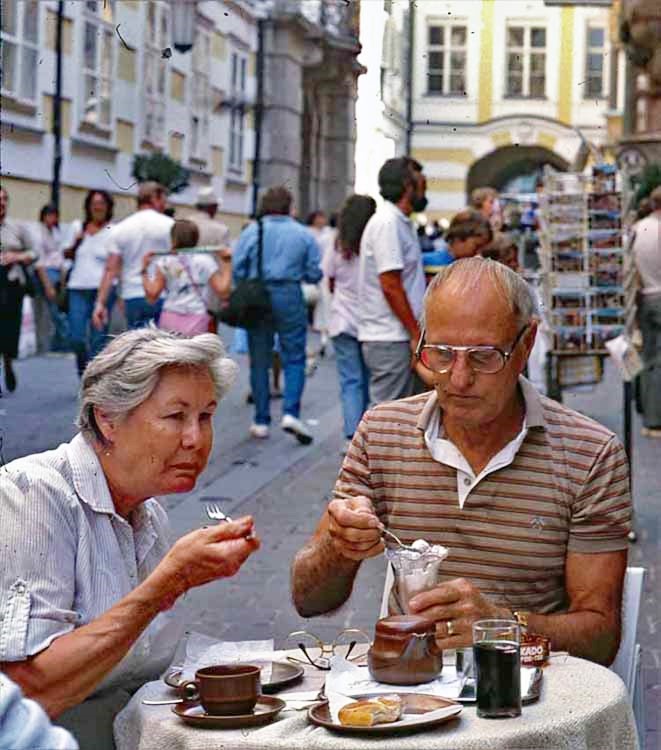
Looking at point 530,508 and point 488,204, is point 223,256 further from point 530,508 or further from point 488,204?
point 530,508

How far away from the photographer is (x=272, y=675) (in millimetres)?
3369

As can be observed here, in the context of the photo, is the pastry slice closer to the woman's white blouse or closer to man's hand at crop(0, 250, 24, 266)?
the woman's white blouse

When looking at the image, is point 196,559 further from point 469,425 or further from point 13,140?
point 13,140

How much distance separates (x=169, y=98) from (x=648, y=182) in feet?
27.0

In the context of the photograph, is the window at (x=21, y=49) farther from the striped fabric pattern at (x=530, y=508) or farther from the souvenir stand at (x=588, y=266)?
the striped fabric pattern at (x=530, y=508)

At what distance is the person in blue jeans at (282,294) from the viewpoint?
1267 cm

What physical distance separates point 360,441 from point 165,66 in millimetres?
19290

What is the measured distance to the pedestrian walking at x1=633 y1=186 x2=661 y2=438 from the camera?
1291 centimetres

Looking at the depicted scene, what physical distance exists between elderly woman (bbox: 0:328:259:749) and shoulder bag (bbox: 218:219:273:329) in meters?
8.50

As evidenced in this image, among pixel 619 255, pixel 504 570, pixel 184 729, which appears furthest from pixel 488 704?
pixel 619 255

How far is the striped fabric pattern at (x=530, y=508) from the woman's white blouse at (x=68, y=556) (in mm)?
591

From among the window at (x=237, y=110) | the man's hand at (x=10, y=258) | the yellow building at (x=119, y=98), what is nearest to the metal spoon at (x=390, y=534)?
the man's hand at (x=10, y=258)

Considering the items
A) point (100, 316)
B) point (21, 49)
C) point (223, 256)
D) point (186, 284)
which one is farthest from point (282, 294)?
point (21, 49)

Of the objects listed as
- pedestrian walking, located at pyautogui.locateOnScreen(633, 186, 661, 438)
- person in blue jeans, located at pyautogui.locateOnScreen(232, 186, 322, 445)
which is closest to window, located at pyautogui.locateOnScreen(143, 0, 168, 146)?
person in blue jeans, located at pyautogui.locateOnScreen(232, 186, 322, 445)
